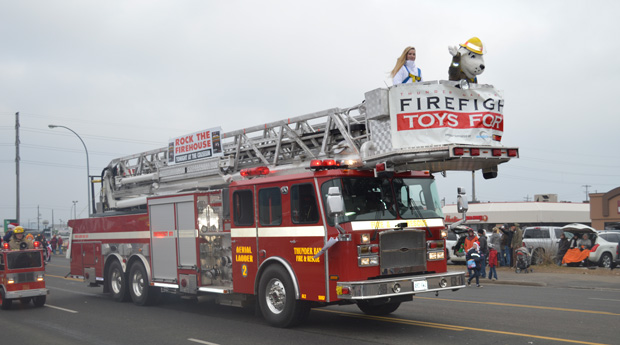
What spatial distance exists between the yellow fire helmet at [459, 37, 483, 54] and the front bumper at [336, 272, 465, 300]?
3571 mm

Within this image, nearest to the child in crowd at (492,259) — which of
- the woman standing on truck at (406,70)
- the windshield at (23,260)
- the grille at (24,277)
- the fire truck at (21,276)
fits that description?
the woman standing on truck at (406,70)

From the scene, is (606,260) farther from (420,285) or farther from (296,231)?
(296,231)

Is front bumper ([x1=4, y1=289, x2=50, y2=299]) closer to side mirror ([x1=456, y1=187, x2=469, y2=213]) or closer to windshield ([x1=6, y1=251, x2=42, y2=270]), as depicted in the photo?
windshield ([x1=6, y1=251, x2=42, y2=270])

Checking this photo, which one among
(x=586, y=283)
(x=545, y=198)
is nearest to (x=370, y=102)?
(x=586, y=283)

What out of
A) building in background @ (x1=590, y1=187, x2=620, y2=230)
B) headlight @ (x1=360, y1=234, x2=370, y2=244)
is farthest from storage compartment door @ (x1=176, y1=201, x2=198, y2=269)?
building in background @ (x1=590, y1=187, x2=620, y2=230)

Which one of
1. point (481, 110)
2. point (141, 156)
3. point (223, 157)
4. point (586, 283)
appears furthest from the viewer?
point (586, 283)

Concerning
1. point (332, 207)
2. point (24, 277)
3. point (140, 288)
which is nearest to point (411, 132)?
point (332, 207)

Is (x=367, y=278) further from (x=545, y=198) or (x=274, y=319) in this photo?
(x=545, y=198)

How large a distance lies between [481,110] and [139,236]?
848 centimetres

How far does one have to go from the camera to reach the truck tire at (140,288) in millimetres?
14133

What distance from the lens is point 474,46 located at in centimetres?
991

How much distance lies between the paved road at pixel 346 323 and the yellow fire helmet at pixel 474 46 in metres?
4.36

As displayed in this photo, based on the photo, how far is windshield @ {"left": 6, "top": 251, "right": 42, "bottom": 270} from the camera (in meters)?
14.7

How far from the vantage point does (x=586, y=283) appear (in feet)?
60.8
